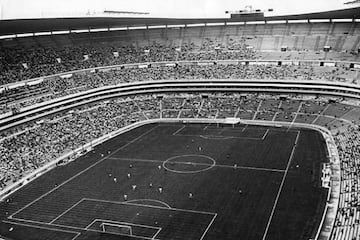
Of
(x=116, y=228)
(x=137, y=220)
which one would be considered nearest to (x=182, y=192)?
(x=137, y=220)

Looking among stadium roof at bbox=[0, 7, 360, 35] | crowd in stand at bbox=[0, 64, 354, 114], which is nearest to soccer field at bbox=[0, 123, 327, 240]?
crowd in stand at bbox=[0, 64, 354, 114]

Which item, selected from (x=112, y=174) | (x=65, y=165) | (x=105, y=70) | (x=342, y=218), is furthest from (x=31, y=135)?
(x=342, y=218)

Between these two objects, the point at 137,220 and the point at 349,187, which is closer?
the point at 137,220

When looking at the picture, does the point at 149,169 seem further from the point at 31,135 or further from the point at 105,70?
the point at 105,70

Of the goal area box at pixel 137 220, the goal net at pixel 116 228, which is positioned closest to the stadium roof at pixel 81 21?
the goal area box at pixel 137 220

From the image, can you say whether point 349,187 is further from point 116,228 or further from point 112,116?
point 112,116

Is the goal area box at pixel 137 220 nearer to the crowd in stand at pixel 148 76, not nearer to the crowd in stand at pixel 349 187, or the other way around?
the crowd in stand at pixel 349 187
